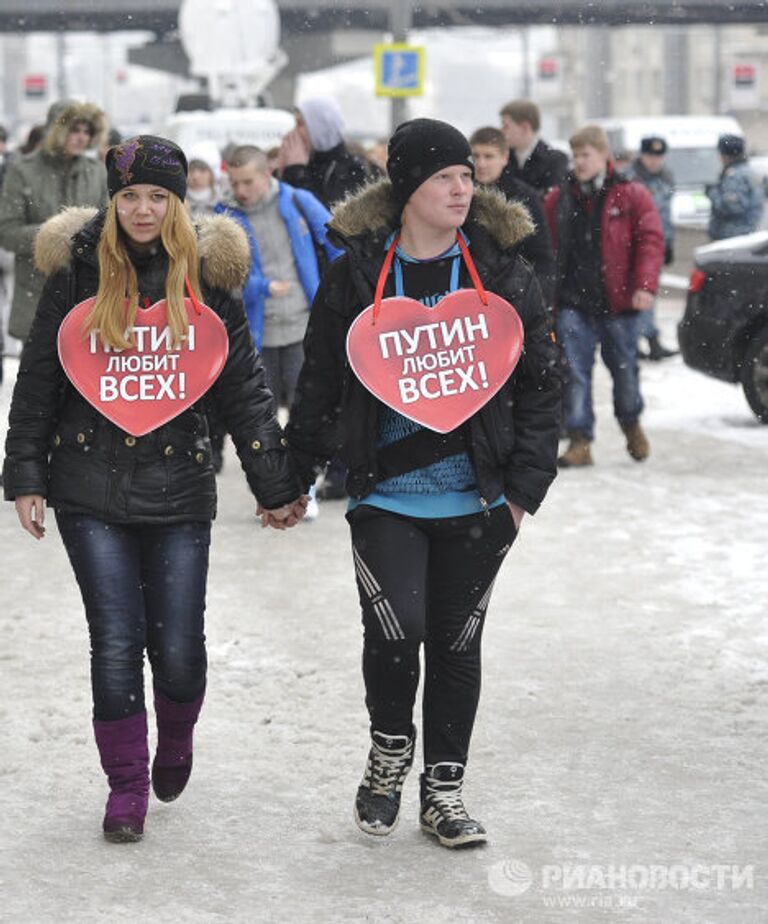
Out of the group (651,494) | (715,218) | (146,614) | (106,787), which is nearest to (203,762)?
(106,787)

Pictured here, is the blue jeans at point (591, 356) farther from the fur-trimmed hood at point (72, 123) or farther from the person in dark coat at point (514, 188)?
the fur-trimmed hood at point (72, 123)

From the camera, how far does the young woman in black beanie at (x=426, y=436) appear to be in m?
4.82

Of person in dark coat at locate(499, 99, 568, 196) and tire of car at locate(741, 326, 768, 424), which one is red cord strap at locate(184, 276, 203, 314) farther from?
tire of car at locate(741, 326, 768, 424)

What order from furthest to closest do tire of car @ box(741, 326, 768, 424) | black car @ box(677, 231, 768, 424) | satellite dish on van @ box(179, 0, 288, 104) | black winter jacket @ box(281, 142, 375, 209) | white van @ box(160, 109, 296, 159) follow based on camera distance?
satellite dish on van @ box(179, 0, 288, 104), white van @ box(160, 109, 296, 159), black car @ box(677, 231, 768, 424), tire of car @ box(741, 326, 768, 424), black winter jacket @ box(281, 142, 375, 209)

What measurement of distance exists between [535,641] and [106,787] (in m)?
2.18

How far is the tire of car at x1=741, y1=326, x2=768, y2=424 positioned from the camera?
12.4m

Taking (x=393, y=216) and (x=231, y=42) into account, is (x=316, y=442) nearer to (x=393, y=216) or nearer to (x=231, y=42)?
(x=393, y=216)

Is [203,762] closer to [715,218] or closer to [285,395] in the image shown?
[285,395]

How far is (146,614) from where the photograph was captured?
5.05m

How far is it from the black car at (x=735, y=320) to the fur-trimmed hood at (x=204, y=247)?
7.76m

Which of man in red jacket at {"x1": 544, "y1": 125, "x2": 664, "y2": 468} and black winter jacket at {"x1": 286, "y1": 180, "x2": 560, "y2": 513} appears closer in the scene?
black winter jacket at {"x1": 286, "y1": 180, "x2": 560, "y2": 513}

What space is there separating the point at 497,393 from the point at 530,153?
652 centimetres

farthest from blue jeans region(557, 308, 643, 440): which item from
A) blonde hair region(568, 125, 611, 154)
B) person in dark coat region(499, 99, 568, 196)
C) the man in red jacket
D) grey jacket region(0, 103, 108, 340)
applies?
grey jacket region(0, 103, 108, 340)

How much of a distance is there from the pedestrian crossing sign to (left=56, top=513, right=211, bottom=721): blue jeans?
694 inches
